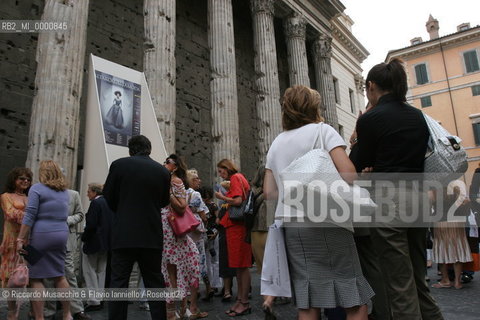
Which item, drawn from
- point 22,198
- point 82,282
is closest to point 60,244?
point 22,198

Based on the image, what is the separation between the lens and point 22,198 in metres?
4.03

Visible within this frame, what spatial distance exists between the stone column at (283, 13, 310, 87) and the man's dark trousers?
11.2 m

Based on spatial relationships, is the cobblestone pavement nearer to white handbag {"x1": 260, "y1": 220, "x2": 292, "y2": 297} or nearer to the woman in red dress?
the woman in red dress

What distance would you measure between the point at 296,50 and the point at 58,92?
9.48m

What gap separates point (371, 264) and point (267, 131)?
29.8 feet

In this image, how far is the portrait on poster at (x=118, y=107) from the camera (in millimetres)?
5992

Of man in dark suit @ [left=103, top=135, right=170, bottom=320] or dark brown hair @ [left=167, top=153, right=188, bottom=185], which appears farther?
dark brown hair @ [left=167, top=153, right=188, bottom=185]

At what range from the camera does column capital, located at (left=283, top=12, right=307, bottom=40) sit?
1384cm

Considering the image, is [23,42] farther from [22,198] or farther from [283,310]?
[283,310]

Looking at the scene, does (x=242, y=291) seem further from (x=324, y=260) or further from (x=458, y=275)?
(x=458, y=275)

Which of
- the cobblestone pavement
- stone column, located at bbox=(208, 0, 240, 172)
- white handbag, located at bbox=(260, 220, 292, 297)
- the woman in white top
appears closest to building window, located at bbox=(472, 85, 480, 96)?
stone column, located at bbox=(208, 0, 240, 172)

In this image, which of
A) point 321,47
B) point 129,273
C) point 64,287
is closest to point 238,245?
point 129,273

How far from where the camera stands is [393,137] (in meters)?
2.24

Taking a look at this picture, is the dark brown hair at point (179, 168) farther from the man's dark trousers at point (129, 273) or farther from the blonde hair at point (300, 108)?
the blonde hair at point (300, 108)
